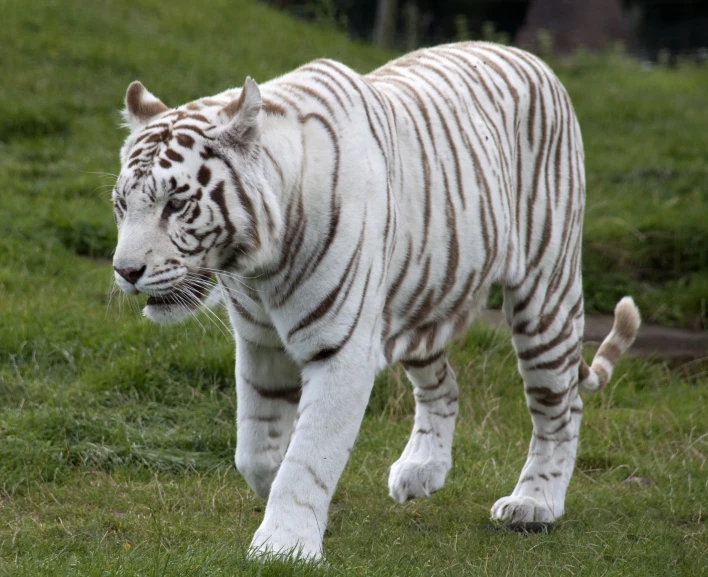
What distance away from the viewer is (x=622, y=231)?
777 centimetres

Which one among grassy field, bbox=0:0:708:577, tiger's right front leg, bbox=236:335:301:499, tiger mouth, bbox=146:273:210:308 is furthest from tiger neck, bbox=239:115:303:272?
grassy field, bbox=0:0:708:577

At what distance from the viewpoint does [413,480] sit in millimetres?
4395

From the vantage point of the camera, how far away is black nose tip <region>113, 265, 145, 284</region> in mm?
3055

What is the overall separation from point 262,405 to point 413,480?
0.90 m

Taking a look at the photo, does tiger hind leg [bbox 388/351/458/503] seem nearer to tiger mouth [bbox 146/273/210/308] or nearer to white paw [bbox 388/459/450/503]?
white paw [bbox 388/459/450/503]

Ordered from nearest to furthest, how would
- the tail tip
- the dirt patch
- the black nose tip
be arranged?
the black nose tip → the tail tip → the dirt patch

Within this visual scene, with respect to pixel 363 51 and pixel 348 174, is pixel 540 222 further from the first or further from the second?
pixel 363 51

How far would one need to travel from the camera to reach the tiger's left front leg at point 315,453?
10.7ft

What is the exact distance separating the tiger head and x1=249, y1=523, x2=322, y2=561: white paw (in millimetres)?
715

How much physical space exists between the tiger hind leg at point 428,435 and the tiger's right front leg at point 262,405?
0.77 metres

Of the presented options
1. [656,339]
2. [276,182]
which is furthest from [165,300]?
[656,339]

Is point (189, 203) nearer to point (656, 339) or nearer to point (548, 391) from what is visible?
point (548, 391)

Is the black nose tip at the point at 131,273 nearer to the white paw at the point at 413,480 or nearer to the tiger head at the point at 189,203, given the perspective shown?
the tiger head at the point at 189,203

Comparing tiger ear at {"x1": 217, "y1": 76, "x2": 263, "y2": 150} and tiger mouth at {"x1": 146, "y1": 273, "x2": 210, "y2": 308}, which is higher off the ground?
tiger ear at {"x1": 217, "y1": 76, "x2": 263, "y2": 150}
